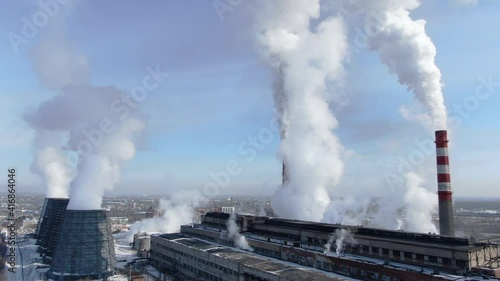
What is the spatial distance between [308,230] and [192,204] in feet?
215

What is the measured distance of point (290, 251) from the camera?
32.9 m

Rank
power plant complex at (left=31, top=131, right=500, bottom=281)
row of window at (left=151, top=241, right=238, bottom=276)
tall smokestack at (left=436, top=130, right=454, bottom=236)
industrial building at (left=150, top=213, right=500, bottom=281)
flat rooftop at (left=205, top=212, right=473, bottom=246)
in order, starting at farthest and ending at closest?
tall smokestack at (left=436, top=130, right=454, bottom=236) → row of window at (left=151, top=241, right=238, bottom=276) → flat rooftop at (left=205, top=212, right=473, bottom=246) → power plant complex at (left=31, top=131, right=500, bottom=281) → industrial building at (left=150, top=213, right=500, bottom=281)

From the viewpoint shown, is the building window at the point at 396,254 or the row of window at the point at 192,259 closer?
the building window at the point at 396,254

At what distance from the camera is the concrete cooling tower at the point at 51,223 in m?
57.8

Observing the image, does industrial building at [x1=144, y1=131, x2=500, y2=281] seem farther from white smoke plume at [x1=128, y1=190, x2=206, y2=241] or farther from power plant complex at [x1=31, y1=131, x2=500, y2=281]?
white smoke plume at [x1=128, y1=190, x2=206, y2=241]

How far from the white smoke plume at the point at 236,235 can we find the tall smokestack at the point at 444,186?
19016mm

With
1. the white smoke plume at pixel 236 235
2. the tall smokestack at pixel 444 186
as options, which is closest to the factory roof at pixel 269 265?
the white smoke plume at pixel 236 235

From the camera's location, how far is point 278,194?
57844 mm

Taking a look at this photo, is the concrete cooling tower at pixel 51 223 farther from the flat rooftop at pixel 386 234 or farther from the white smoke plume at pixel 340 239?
the white smoke plume at pixel 340 239

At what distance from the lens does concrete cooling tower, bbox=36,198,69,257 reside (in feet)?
190

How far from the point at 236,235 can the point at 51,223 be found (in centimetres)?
3927

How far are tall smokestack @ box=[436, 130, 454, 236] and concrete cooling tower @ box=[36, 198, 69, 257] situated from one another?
172 feet

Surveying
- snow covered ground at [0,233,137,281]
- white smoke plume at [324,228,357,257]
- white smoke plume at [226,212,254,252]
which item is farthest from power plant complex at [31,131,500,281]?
snow covered ground at [0,233,137,281]

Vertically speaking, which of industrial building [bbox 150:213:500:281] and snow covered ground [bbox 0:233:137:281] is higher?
industrial building [bbox 150:213:500:281]
